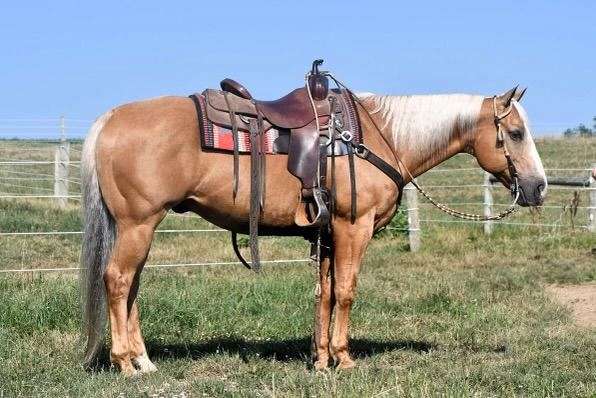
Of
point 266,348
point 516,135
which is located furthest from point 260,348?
point 516,135

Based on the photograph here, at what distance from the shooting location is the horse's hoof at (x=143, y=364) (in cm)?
563

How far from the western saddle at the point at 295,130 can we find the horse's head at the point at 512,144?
1.10 meters

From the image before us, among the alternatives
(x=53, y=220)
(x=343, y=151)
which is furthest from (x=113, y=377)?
(x=53, y=220)

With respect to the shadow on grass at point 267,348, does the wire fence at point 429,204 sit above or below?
above

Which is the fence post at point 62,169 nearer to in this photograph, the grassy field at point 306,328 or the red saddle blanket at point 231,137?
the grassy field at point 306,328

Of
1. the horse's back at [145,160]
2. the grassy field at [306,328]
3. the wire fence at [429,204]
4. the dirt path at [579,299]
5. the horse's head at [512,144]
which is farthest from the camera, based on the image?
the wire fence at [429,204]

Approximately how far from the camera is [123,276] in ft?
17.8

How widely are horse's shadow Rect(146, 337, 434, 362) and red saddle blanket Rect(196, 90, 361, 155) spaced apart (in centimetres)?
153

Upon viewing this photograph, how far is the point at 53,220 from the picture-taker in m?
13.7

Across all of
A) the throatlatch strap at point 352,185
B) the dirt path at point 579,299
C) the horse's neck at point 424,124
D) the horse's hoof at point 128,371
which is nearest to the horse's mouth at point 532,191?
the horse's neck at point 424,124

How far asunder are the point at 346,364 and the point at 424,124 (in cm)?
181

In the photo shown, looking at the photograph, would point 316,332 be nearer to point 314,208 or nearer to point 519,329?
point 314,208

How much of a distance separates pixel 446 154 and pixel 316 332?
1.62 meters

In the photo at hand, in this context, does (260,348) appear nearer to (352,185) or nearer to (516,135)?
(352,185)
